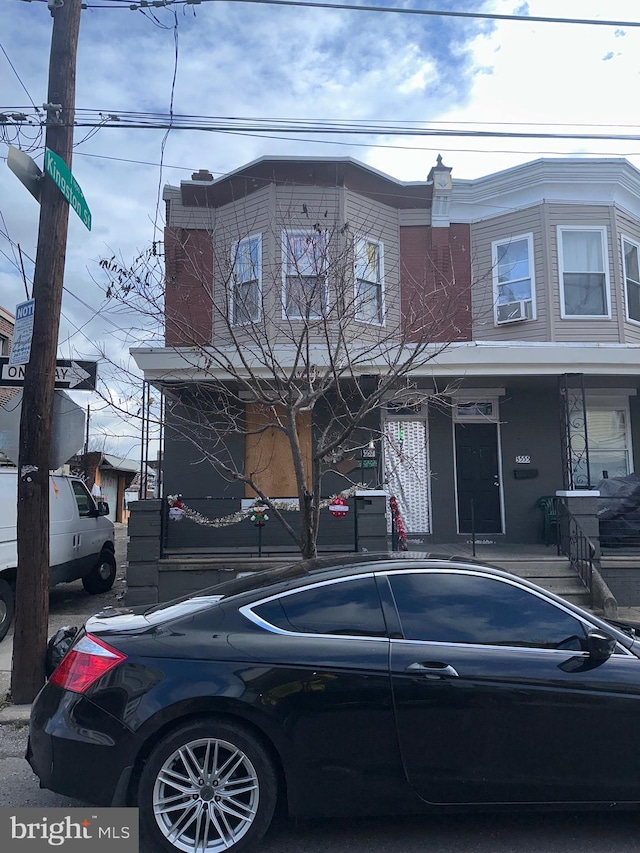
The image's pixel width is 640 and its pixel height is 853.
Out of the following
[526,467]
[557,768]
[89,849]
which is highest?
[526,467]

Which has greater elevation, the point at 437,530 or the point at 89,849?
the point at 437,530

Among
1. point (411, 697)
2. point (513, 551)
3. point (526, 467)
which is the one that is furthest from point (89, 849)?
point (526, 467)

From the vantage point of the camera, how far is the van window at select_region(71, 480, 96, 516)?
10805 mm

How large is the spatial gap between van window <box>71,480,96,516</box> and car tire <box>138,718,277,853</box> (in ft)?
26.3

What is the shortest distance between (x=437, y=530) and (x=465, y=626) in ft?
25.8

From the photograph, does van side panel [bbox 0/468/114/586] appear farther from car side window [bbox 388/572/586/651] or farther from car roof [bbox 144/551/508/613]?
car side window [bbox 388/572/586/651]

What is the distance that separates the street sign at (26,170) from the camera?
570cm

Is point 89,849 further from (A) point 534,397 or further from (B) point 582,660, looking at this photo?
(A) point 534,397

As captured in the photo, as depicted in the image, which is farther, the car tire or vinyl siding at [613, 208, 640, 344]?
vinyl siding at [613, 208, 640, 344]

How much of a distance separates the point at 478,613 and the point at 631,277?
1106 cm

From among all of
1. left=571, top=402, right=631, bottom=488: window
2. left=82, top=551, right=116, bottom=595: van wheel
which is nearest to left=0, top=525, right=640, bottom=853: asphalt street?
left=82, top=551, right=116, bottom=595: van wheel

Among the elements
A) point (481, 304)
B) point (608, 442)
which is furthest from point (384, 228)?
point (608, 442)

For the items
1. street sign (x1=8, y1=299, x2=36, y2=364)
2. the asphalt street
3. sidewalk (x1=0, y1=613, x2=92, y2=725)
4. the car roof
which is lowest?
the asphalt street

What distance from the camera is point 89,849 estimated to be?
3.29 m
